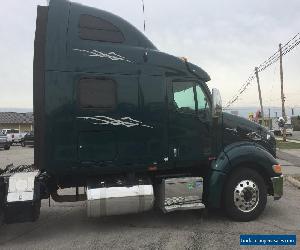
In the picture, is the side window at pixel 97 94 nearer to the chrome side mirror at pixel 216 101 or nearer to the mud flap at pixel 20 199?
the mud flap at pixel 20 199

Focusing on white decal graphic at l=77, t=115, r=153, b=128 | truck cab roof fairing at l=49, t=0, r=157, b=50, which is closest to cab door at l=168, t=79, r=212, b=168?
white decal graphic at l=77, t=115, r=153, b=128

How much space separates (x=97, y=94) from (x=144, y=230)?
8.12ft

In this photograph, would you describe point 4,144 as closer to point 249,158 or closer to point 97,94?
point 97,94

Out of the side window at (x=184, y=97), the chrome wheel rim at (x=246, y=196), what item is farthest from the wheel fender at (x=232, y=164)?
the side window at (x=184, y=97)

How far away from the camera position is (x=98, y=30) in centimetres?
645

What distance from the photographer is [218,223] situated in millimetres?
6723

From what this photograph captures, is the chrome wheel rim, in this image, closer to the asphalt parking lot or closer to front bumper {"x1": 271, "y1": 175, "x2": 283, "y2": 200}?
the asphalt parking lot

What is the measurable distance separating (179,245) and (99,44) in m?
3.54

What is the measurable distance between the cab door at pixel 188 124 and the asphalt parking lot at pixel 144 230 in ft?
3.72

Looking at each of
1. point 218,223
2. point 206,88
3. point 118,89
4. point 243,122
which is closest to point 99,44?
point 118,89

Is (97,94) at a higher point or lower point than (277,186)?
higher

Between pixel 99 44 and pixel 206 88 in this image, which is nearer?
pixel 99 44

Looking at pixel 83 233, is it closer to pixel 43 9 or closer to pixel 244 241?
pixel 244 241

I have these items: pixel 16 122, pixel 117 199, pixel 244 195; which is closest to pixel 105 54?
pixel 117 199
